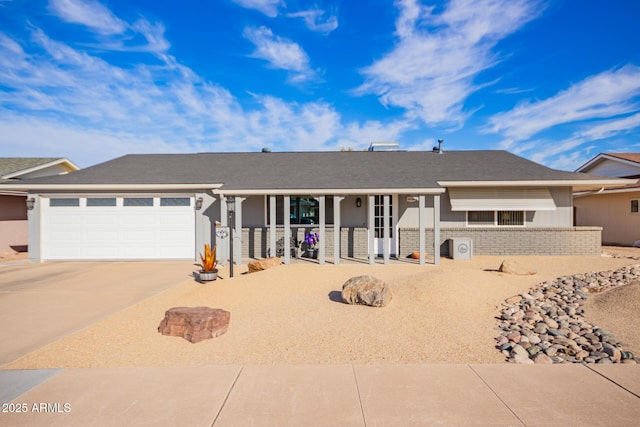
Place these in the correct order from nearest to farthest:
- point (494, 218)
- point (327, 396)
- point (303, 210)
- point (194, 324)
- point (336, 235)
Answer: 1. point (327, 396)
2. point (194, 324)
3. point (336, 235)
4. point (303, 210)
5. point (494, 218)

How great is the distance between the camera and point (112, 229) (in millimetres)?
13047

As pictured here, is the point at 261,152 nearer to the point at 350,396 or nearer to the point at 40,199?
the point at 40,199

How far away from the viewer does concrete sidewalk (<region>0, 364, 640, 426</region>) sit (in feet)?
10.6

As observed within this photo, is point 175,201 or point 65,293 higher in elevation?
point 175,201

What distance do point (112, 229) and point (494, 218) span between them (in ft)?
51.2

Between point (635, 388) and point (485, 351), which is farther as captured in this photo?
point (485, 351)

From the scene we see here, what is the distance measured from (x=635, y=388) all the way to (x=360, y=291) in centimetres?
416

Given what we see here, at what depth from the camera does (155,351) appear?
4.85 m

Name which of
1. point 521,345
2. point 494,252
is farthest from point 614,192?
point 521,345

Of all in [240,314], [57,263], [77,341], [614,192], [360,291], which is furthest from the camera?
[614,192]

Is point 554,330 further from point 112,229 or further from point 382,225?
point 112,229

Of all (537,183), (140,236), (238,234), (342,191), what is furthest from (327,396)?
(537,183)

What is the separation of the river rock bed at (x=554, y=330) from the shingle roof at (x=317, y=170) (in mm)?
5255

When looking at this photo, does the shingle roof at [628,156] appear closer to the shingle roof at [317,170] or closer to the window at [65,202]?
the shingle roof at [317,170]
